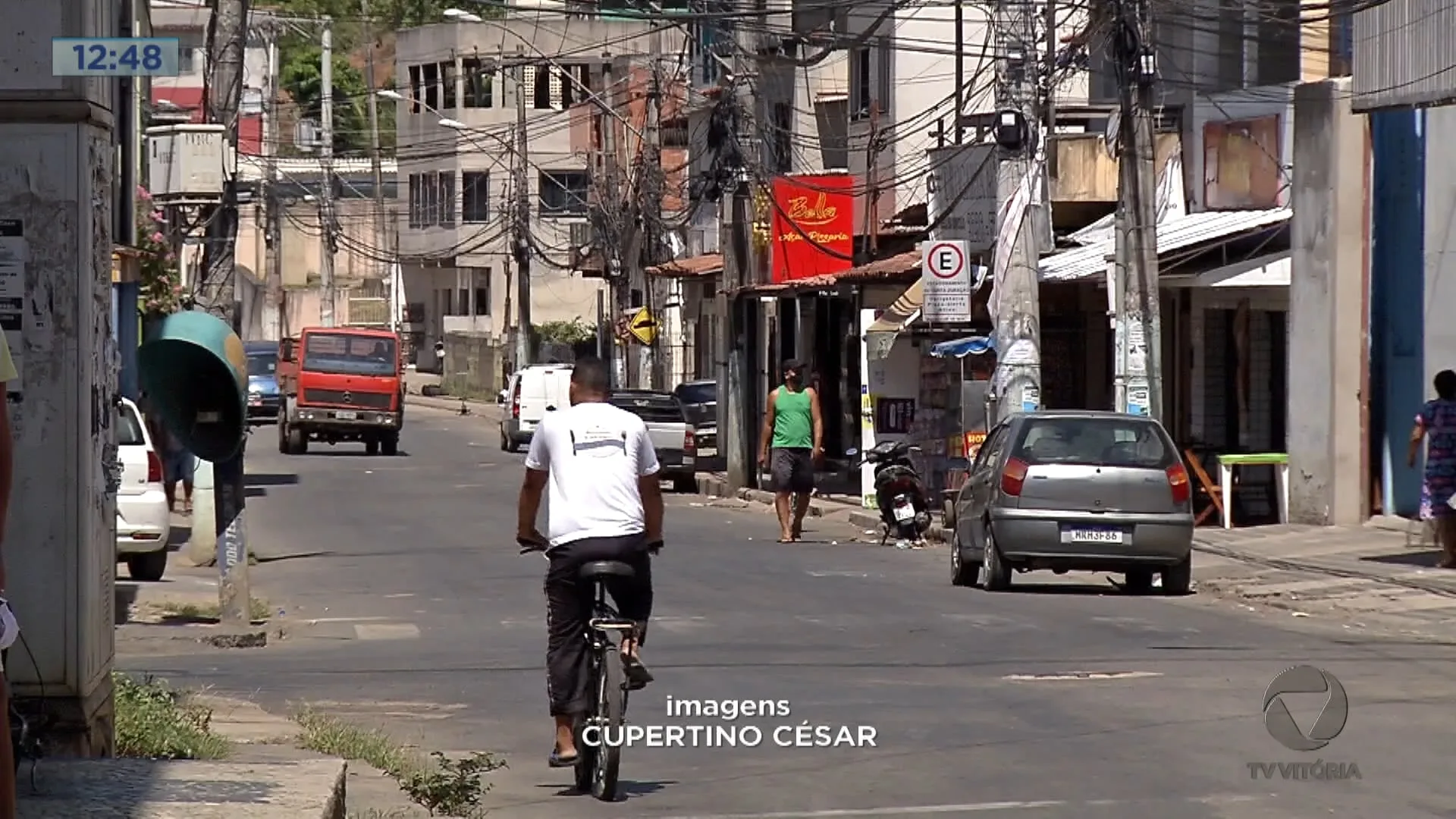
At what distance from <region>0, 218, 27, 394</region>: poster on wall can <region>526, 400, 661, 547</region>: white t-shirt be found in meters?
2.34

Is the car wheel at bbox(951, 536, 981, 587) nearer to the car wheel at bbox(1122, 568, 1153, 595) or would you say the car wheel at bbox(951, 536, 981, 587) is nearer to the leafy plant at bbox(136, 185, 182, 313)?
the car wheel at bbox(1122, 568, 1153, 595)

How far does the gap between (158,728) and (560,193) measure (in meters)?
70.7

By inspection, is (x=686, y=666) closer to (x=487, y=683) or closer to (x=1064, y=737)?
(x=487, y=683)

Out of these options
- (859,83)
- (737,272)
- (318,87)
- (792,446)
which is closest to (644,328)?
(859,83)

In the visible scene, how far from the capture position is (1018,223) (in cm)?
2559

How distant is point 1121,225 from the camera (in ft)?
80.8

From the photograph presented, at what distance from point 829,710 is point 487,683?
2.48 m

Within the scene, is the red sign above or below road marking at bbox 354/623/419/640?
above

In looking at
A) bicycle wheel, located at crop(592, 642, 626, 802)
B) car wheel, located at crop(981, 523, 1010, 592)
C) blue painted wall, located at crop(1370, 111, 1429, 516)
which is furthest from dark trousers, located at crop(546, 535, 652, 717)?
blue painted wall, located at crop(1370, 111, 1429, 516)

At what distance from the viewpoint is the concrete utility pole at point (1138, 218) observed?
23.6 metres

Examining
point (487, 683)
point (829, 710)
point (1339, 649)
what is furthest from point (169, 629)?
point (1339, 649)

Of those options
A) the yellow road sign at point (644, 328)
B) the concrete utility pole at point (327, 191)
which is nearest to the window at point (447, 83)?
the concrete utility pole at point (327, 191)

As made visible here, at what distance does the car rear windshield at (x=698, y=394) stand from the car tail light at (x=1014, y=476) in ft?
91.5

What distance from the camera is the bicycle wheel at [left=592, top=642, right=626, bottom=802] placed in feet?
30.7
